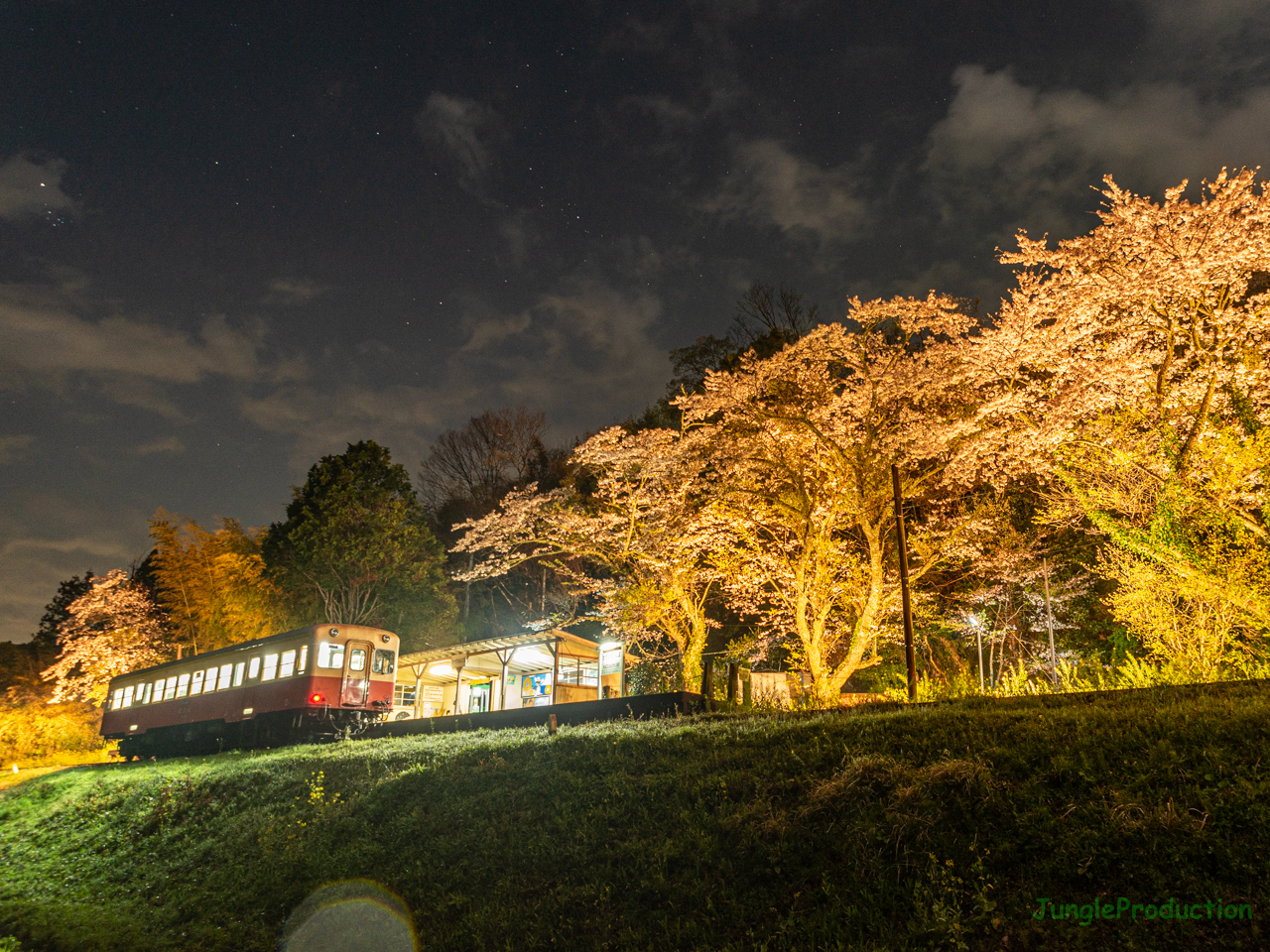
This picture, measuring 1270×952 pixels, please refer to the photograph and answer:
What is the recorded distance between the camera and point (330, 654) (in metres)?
18.0

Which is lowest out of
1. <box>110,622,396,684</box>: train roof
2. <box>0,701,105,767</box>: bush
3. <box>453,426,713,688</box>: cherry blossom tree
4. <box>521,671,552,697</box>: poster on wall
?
<box>0,701,105,767</box>: bush

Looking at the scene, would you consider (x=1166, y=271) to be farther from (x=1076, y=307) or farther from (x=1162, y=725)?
(x=1162, y=725)

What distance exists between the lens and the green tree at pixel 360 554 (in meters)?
28.9

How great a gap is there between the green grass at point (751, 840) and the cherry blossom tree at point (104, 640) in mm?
25229

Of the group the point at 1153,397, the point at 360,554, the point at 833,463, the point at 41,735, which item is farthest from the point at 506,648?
the point at 41,735

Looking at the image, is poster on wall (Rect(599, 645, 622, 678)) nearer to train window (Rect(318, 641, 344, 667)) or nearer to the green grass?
train window (Rect(318, 641, 344, 667))

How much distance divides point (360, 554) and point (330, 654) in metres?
11.6

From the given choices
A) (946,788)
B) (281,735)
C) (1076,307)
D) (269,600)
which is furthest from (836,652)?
(269,600)

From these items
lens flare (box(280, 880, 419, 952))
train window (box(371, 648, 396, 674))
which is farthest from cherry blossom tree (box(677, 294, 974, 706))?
train window (box(371, 648, 396, 674))

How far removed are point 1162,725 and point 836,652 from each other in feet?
54.9

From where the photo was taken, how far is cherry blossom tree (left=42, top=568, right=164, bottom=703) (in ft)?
104

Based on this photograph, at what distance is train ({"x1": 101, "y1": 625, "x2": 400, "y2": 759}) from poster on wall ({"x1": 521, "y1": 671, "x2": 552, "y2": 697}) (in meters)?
4.88

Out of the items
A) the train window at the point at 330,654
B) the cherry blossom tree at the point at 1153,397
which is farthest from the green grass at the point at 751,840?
the train window at the point at 330,654

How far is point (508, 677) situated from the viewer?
23.8 meters
